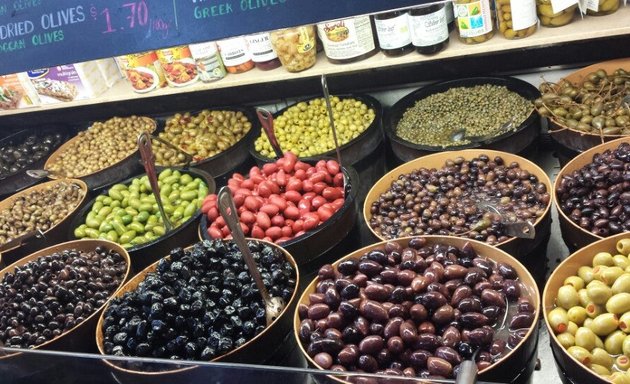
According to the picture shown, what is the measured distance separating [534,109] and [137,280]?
1.59 m

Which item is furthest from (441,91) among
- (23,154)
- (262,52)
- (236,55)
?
(23,154)

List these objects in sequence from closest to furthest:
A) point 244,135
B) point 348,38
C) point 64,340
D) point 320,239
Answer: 1. point 64,340
2. point 320,239
3. point 348,38
4. point 244,135

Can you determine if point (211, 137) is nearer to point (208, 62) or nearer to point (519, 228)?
point (208, 62)

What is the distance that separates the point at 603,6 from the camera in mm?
1999

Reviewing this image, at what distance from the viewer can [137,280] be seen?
190 cm

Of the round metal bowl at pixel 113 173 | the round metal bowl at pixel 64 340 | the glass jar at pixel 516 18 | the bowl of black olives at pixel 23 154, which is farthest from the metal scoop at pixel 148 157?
A: the glass jar at pixel 516 18

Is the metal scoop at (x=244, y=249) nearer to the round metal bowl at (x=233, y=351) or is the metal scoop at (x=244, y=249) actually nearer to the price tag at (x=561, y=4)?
the round metal bowl at (x=233, y=351)

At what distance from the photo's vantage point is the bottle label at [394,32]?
217cm

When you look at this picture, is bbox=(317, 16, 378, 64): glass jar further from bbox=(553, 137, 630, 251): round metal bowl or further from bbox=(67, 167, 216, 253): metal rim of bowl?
bbox=(553, 137, 630, 251): round metal bowl

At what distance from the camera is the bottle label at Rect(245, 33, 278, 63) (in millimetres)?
2422

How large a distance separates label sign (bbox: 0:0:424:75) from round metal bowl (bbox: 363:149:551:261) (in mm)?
842

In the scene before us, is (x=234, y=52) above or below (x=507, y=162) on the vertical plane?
above

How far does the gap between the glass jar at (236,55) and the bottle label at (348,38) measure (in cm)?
37

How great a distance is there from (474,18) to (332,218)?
2.92 feet
